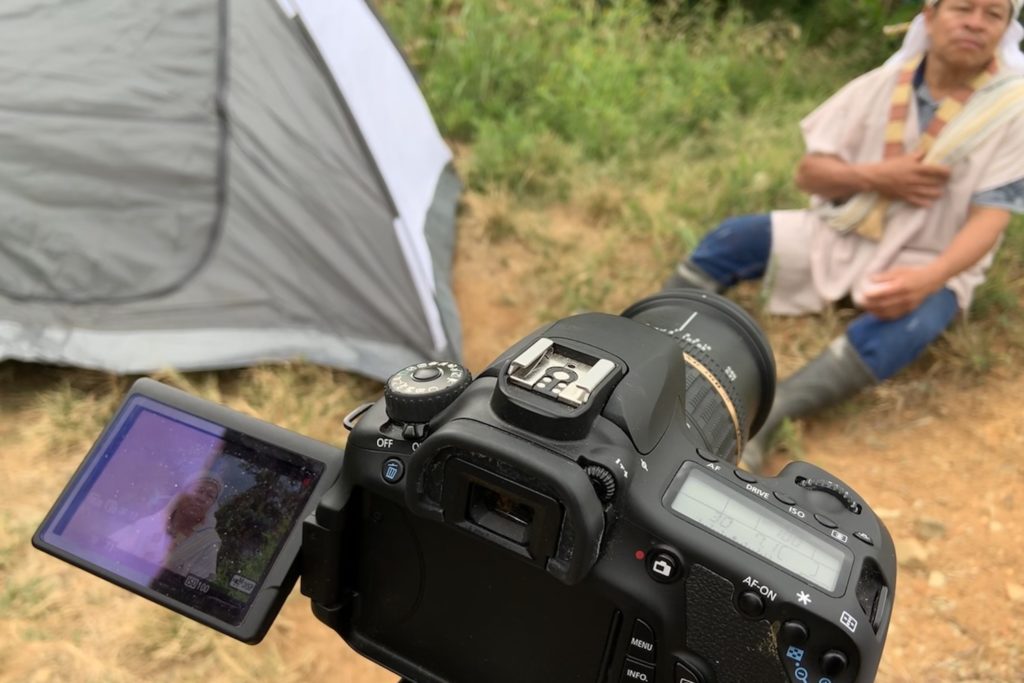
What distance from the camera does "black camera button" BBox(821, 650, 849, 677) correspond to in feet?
2.68

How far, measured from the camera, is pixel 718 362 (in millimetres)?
1336

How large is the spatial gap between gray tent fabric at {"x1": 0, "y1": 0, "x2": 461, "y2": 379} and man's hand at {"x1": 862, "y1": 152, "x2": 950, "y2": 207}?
3.76 feet

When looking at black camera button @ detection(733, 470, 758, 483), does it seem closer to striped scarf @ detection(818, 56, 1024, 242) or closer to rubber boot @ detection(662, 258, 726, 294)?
striped scarf @ detection(818, 56, 1024, 242)

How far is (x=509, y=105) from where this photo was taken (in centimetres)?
346

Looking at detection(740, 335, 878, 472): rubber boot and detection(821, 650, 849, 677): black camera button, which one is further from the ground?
detection(821, 650, 849, 677): black camera button

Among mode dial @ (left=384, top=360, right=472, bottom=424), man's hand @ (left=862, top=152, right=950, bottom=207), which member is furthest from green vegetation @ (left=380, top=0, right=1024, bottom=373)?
mode dial @ (left=384, top=360, right=472, bottom=424)

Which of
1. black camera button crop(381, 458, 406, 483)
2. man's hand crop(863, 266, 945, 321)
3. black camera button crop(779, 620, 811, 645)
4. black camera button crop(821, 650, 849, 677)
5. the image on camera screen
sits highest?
black camera button crop(779, 620, 811, 645)

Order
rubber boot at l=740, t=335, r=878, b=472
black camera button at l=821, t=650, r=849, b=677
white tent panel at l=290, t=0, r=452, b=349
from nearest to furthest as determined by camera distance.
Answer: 1. black camera button at l=821, t=650, r=849, b=677
2. rubber boot at l=740, t=335, r=878, b=472
3. white tent panel at l=290, t=0, r=452, b=349

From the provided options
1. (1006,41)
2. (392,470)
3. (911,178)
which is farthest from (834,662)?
(1006,41)

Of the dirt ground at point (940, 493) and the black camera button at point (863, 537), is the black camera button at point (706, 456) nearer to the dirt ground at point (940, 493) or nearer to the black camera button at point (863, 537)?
the black camera button at point (863, 537)

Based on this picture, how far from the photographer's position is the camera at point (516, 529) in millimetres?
836

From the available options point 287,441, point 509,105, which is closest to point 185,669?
point 287,441

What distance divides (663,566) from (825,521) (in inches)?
7.3

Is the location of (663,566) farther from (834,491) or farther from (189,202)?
(189,202)
